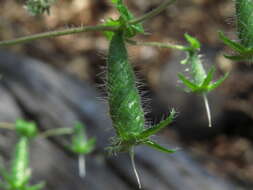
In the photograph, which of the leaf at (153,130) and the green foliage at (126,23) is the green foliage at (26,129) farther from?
the leaf at (153,130)

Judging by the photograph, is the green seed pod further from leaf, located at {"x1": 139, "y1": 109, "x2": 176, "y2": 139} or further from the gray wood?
the gray wood

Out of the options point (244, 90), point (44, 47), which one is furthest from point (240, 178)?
point (44, 47)

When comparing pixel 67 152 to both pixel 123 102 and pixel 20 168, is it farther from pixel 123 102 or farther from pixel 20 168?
pixel 123 102

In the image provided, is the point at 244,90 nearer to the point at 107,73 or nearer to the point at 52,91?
the point at 52,91

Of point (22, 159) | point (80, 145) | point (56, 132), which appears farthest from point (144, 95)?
point (22, 159)

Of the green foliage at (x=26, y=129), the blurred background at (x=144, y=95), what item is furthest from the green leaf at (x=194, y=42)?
the blurred background at (x=144, y=95)

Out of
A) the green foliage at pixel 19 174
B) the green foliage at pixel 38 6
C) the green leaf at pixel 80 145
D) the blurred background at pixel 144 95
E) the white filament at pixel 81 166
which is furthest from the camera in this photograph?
the blurred background at pixel 144 95
